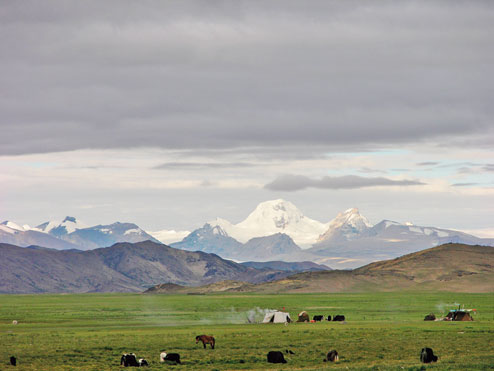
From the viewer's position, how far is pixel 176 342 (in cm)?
6888

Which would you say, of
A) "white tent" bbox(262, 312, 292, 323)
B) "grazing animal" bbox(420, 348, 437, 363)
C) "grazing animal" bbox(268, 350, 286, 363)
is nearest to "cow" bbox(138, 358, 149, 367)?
"grazing animal" bbox(268, 350, 286, 363)

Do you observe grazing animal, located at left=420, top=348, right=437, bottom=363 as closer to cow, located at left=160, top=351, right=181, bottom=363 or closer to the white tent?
cow, located at left=160, top=351, right=181, bottom=363

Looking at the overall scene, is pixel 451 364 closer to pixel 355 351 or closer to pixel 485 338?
pixel 355 351

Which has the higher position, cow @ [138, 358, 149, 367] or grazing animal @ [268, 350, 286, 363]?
cow @ [138, 358, 149, 367]

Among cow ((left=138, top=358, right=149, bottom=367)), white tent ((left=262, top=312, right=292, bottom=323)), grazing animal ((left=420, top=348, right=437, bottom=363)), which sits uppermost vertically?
white tent ((left=262, top=312, right=292, bottom=323))

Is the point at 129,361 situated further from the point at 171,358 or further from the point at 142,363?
the point at 171,358

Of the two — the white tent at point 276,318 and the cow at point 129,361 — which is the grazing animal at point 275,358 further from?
the white tent at point 276,318

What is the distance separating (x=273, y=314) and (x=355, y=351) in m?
41.1

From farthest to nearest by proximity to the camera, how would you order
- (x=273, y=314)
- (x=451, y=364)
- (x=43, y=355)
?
1. (x=273, y=314)
2. (x=43, y=355)
3. (x=451, y=364)

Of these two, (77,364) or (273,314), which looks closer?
(77,364)

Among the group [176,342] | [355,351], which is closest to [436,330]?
[355,351]

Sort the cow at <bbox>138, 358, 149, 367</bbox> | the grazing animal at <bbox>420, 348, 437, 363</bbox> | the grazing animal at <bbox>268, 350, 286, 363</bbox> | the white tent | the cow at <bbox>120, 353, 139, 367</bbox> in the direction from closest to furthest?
the grazing animal at <bbox>420, 348, 437, 363</bbox>
the cow at <bbox>138, 358, 149, 367</bbox>
the cow at <bbox>120, 353, 139, 367</bbox>
the grazing animal at <bbox>268, 350, 286, 363</bbox>
the white tent

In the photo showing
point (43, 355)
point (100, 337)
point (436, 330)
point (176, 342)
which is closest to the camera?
point (43, 355)

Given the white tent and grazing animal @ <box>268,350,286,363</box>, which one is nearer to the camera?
grazing animal @ <box>268,350,286,363</box>
